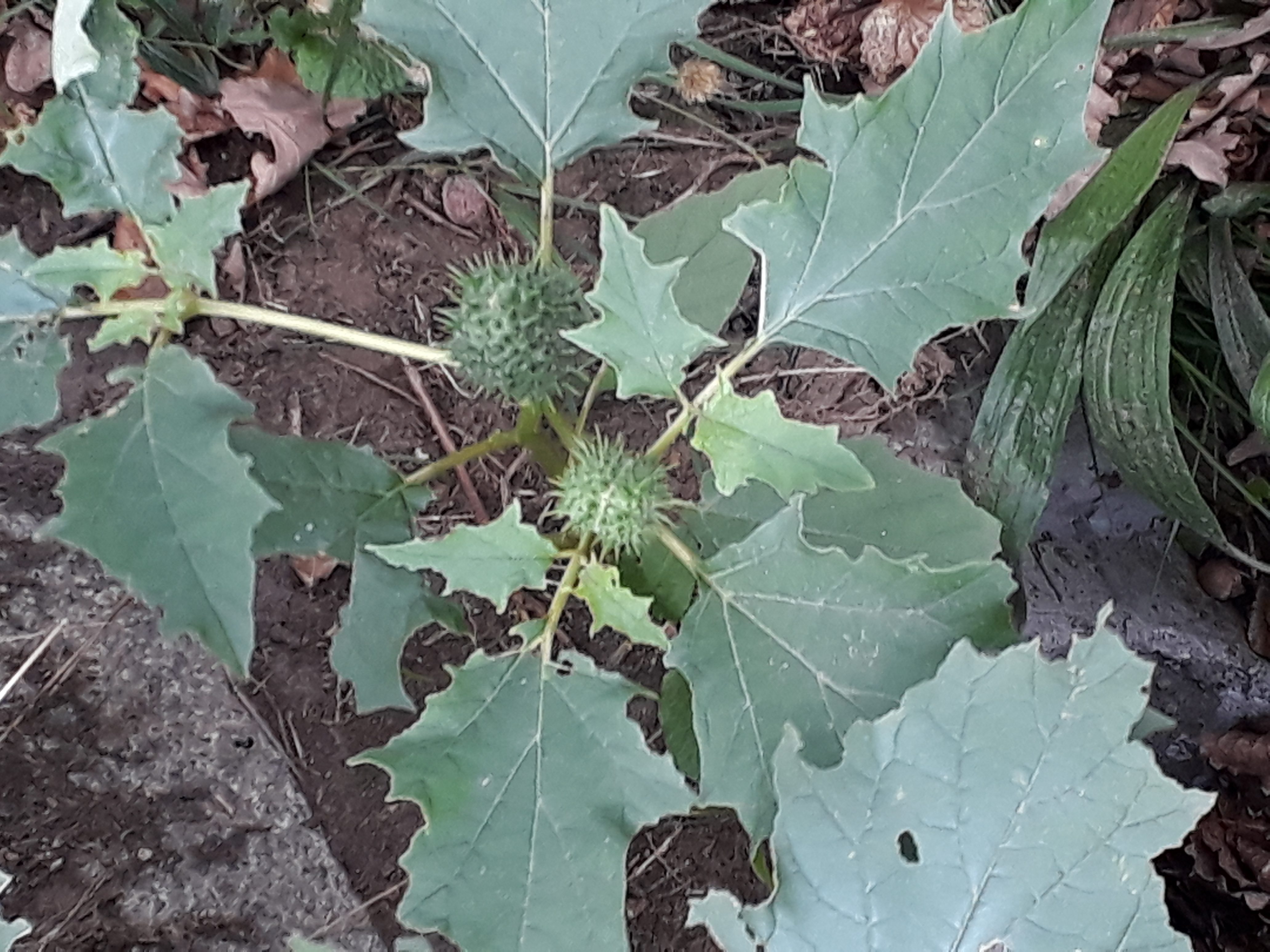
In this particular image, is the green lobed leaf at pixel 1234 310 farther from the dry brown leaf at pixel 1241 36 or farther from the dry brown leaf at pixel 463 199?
the dry brown leaf at pixel 463 199

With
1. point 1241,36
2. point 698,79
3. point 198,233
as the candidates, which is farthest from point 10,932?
point 1241,36

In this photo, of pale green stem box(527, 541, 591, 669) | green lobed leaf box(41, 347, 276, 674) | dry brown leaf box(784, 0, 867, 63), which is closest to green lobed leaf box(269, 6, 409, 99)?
dry brown leaf box(784, 0, 867, 63)

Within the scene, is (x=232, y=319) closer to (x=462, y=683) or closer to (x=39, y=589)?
(x=39, y=589)

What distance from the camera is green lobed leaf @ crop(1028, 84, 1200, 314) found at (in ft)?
4.67

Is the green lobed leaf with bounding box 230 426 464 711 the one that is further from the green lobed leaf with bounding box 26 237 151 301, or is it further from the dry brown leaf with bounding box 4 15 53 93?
the dry brown leaf with bounding box 4 15 53 93

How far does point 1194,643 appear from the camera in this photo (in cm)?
179

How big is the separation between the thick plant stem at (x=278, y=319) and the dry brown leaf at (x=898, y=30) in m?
0.90

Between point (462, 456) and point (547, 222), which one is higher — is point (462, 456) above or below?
below

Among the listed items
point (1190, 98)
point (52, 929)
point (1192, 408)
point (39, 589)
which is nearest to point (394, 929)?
point (52, 929)

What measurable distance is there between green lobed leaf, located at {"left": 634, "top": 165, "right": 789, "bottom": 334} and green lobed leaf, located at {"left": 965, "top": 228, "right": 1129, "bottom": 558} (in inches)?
19.9

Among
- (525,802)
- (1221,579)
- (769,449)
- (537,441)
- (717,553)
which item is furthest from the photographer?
(1221,579)

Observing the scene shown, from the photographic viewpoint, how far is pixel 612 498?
1.03m

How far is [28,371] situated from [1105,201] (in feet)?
4.34

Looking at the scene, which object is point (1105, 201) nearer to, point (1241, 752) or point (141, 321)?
point (1241, 752)
